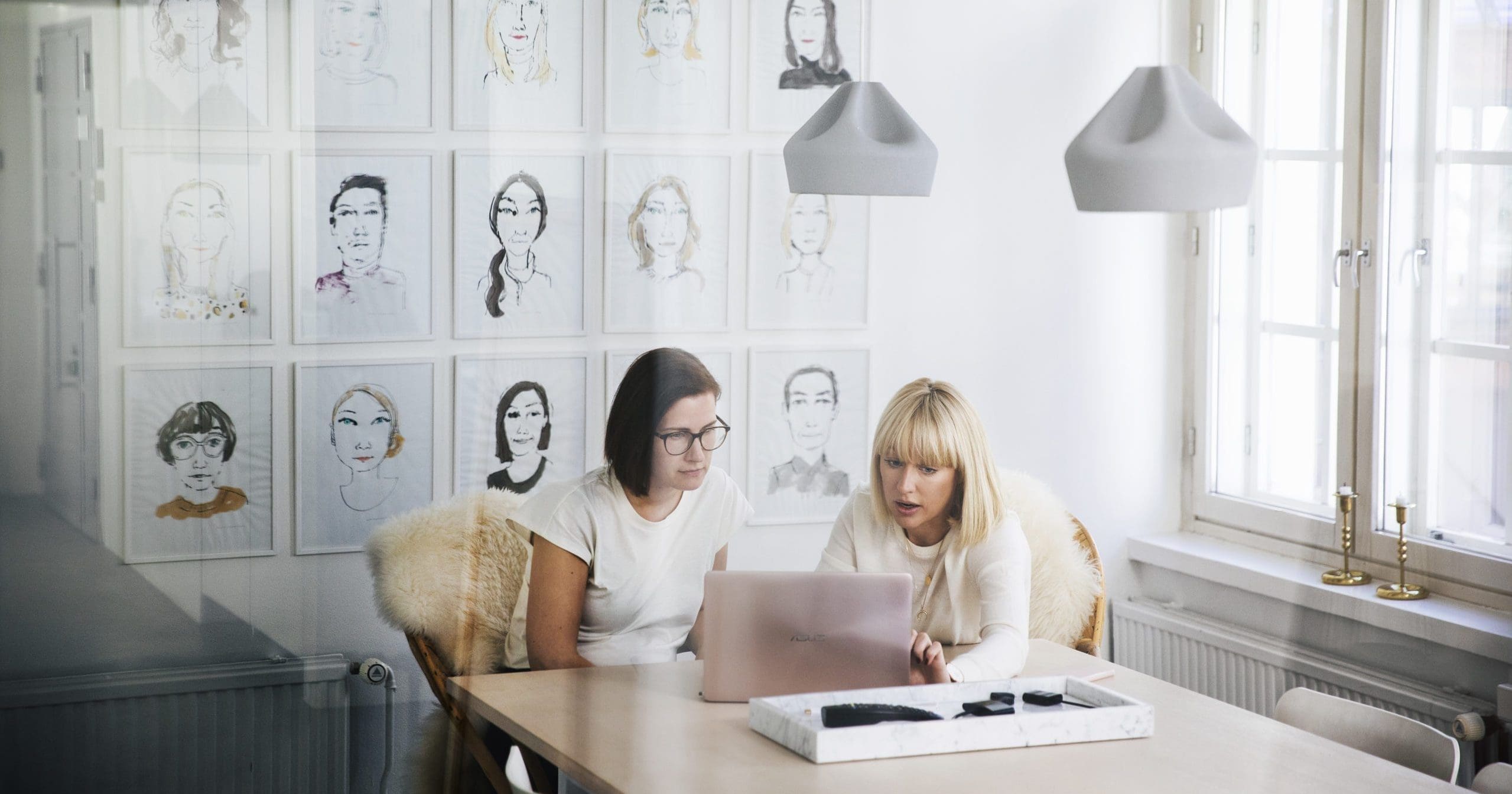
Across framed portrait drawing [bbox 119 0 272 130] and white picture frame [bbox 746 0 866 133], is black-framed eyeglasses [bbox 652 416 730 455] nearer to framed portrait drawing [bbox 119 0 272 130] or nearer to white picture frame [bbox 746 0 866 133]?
white picture frame [bbox 746 0 866 133]

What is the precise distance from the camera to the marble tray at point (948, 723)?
60.7 inches

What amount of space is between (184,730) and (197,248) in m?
0.63

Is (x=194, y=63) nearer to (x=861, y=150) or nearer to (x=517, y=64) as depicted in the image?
(x=517, y=64)

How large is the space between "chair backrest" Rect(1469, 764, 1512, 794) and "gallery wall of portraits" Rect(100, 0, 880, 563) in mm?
1292

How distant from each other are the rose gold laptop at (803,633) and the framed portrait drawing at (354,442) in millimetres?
454

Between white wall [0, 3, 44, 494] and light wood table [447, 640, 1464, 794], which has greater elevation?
white wall [0, 3, 44, 494]

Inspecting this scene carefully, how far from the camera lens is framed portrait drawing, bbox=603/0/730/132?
1.74m

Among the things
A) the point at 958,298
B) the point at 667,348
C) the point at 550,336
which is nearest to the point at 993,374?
the point at 958,298

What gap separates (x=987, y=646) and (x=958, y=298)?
0.57 meters

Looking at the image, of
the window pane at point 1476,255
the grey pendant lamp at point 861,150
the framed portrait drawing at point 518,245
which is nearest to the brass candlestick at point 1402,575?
the window pane at point 1476,255

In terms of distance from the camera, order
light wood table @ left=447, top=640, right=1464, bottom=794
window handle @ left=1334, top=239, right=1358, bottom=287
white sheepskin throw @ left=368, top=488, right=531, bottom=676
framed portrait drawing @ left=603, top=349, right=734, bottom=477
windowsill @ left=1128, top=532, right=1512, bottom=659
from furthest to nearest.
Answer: window handle @ left=1334, top=239, right=1358, bottom=287 → windowsill @ left=1128, top=532, right=1512, bottom=659 → framed portrait drawing @ left=603, top=349, right=734, bottom=477 → white sheepskin throw @ left=368, top=488, right=531, bottom=676 → light wood table @ left=447, top=640, right=1464, bottom=794

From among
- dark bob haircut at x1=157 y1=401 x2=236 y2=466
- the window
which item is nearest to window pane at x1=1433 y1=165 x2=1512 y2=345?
the window

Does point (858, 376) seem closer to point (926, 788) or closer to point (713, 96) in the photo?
point (713, 96)

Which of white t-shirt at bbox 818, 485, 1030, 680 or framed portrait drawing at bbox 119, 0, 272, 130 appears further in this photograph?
white t-shirt at bbox 818, 485, 1030, 680
